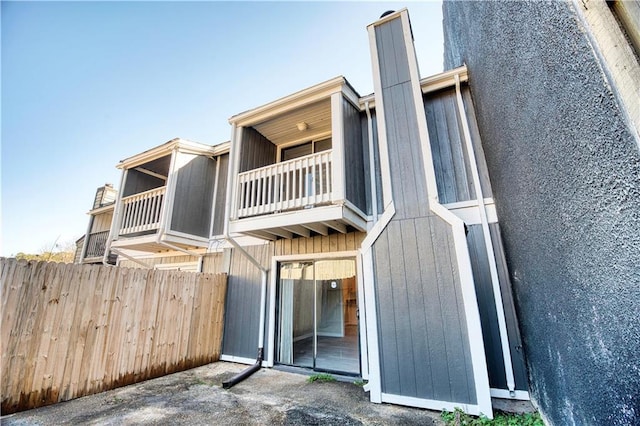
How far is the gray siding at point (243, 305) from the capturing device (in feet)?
18.0

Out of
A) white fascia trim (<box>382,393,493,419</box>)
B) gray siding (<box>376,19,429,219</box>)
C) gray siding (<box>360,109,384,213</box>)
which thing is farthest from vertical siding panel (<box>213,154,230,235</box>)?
white fascia trim (<box>382,393,493,419</box>)

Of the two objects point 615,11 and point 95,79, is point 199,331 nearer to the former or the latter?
point 615,11

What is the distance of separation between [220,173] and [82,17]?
4280mm

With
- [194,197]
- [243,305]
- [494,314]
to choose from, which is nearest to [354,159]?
[494,314]

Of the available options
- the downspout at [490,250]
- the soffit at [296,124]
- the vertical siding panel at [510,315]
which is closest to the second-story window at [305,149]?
the soffit at [296,124]

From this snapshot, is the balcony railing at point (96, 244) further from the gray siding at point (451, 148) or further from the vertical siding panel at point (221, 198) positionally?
the gray siding at point (451, 148)

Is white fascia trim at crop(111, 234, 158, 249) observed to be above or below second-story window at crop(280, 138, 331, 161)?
below

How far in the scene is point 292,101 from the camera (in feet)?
16.9

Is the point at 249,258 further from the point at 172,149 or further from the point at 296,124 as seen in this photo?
the point at 172,149

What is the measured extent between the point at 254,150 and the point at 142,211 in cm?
365

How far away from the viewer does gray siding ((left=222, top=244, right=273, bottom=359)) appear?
5.49 meters

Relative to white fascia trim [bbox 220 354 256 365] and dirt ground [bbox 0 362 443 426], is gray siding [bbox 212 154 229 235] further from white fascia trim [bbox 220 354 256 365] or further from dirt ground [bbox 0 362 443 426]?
dirt ground [bbox 0 362 443 426]

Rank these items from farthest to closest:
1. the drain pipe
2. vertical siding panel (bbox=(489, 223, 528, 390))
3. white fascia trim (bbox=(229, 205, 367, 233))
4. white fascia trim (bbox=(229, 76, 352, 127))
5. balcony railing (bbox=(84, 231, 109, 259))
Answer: balcony railing (bbox=(84, 231, 109, 259)) → white fascia trim (bbox=(229, 76, 352, 127)) → the drain pipe → white fascia trim (bbox=(229, 205, 367, 233)) → vertical siding panel (bbox=(489, 223, 528, 390))

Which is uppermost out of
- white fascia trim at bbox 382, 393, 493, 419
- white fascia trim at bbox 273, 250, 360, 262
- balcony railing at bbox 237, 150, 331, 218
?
balcony railing at bbox 237, 150, 331, 218
